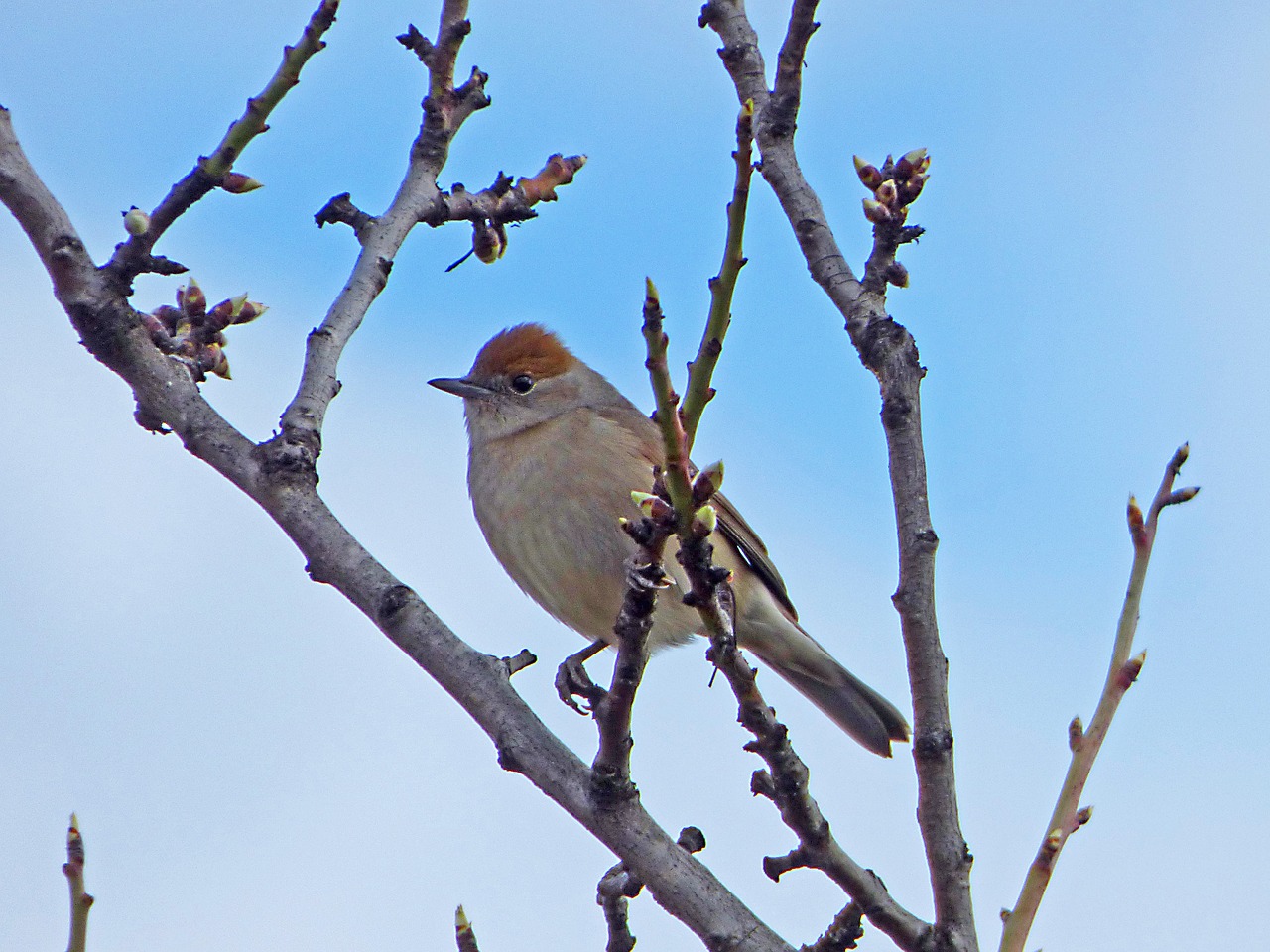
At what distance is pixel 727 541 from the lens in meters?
7.32

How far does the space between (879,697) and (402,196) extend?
4.01m

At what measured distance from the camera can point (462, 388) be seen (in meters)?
7.84

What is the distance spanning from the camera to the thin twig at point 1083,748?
3.06 m

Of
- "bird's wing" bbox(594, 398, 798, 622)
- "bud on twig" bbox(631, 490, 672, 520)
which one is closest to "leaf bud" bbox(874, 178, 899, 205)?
"bird's wing" bbox(594, 398, 798, 622)

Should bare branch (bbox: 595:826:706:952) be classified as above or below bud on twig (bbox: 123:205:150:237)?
below

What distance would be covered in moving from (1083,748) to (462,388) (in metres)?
5.17

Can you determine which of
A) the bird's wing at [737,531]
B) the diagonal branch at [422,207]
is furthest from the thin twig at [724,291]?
the bird's wing at [737,531]

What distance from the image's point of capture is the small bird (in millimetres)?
6547

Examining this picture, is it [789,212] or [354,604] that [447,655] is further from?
[789,212]

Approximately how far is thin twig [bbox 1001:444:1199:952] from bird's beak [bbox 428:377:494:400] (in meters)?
4.88

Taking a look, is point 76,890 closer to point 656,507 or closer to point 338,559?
point 338,559

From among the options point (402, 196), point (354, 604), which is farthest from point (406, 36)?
point (354, 604)

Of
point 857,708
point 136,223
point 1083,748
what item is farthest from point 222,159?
point 857,708

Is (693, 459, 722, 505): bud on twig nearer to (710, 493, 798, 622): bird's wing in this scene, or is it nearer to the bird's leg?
the bird's leg
